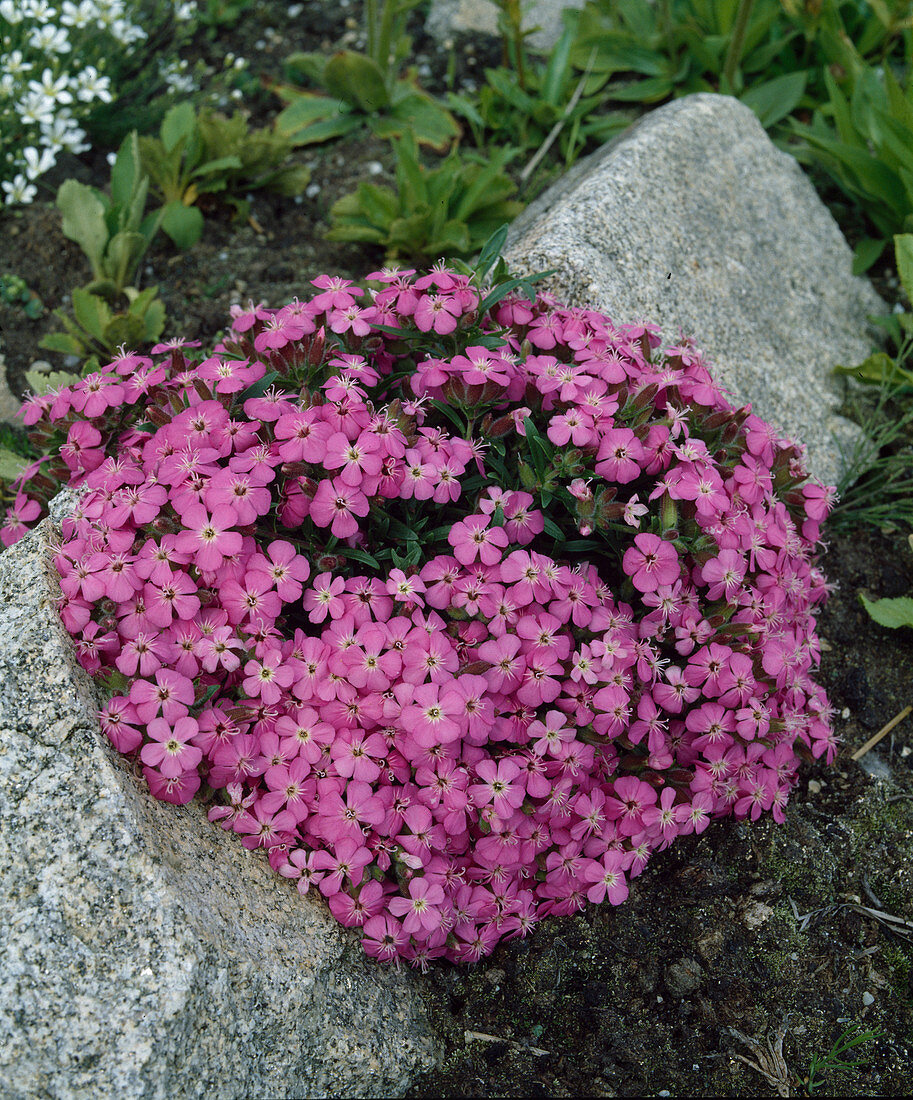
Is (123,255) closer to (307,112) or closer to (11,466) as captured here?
(11,466)

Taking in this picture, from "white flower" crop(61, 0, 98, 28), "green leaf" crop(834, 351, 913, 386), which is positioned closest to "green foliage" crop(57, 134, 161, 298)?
"white flower" crop(61, 0, 98, 28)

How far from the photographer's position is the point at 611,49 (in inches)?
200

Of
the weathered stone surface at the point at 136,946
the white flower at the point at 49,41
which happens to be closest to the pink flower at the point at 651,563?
the weathered stone surface at the point at 136,946

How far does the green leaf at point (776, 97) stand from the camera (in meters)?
4.88

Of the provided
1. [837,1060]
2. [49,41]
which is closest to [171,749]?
[837,1060]

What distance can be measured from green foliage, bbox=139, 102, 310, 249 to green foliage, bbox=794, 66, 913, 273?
2.49m

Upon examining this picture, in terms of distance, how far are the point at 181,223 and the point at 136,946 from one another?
130 inches

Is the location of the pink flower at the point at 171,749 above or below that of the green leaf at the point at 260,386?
below

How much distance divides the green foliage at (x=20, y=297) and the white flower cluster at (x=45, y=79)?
0.37 meters

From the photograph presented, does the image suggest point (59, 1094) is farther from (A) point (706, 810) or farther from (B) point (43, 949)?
(A) point (706, 810)

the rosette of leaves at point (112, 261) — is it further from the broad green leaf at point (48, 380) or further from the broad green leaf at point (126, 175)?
the broad green leaf at point (48, 380)

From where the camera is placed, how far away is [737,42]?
4641mm

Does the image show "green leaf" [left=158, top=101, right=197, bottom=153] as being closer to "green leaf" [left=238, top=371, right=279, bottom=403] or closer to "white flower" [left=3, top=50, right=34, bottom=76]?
"white flower" [left=3, top=50, right=34, bottom=76]

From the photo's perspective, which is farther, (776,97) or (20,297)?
(776,97)
